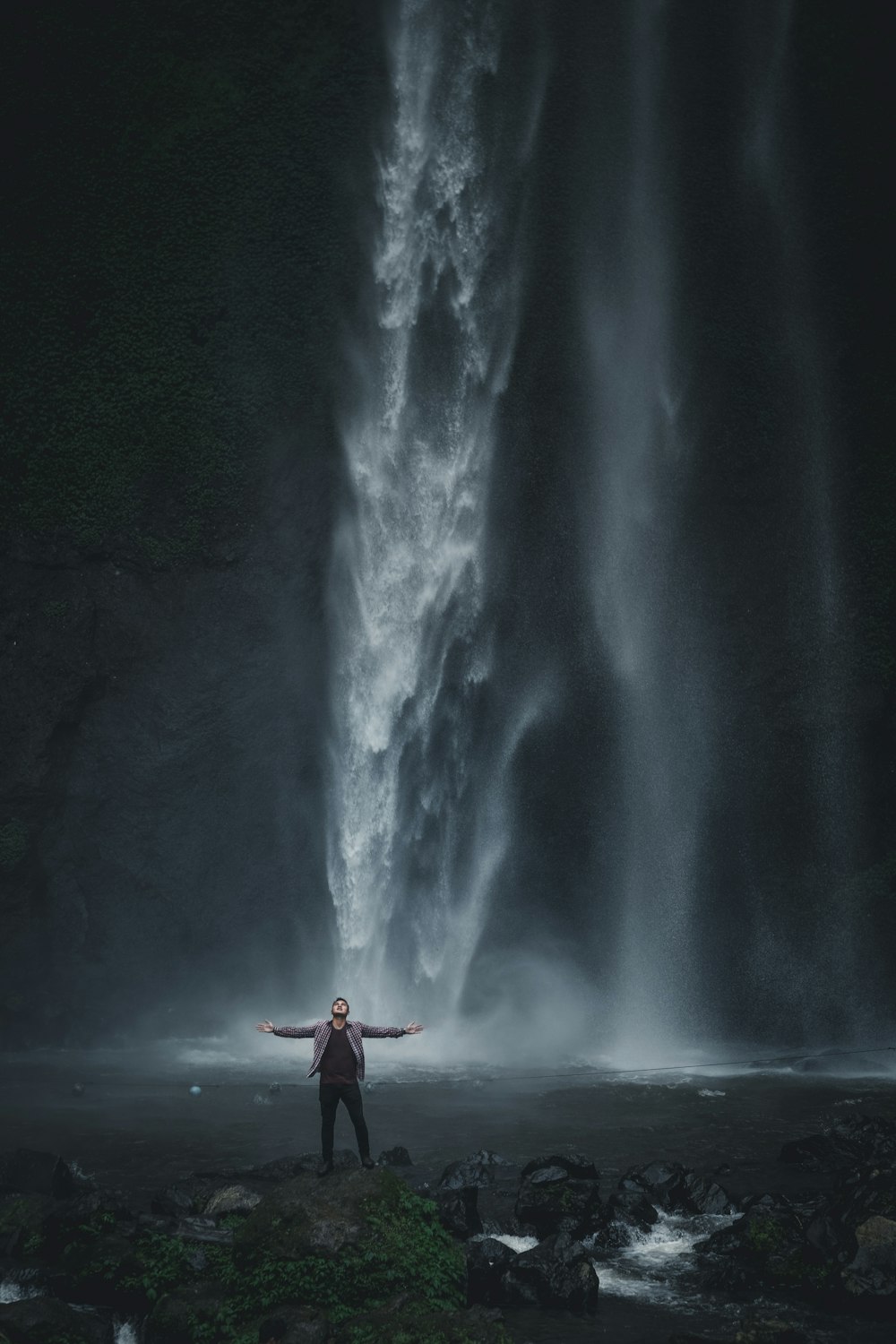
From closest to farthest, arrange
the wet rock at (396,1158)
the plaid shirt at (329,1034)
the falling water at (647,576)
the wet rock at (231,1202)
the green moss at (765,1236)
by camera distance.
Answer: the green moss at (765,1236)
the plaid shirt at (329,1034)
the wet rock at (231,1202)
the wet rock at (396,1158)
the falling water at (647,576)

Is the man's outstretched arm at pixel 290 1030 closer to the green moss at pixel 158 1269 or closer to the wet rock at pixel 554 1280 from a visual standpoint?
the green moss at pixel 158 1269

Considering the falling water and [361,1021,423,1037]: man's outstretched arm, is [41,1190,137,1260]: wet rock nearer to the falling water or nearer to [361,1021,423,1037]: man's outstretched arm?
[361,1021,423,1037]: man's outstretched arm

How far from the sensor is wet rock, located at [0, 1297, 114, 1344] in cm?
882

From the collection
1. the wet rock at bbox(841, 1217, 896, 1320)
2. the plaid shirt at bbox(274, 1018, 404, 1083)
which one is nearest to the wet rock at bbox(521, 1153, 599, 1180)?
the plaid shirt at bbox(274, 1018, 404, 1083)

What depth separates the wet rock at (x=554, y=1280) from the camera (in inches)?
385

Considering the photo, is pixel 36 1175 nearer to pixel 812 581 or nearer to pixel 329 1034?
pixel 329 1034

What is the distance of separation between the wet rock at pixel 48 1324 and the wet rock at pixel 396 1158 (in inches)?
196

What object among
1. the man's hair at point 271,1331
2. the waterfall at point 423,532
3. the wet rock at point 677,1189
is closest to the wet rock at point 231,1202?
the man's hair at point 271,1331

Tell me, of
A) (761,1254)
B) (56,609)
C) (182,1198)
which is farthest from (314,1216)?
(56,609)

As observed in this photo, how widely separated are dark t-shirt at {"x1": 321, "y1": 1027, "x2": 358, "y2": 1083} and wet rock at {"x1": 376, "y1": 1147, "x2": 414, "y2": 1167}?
3.56 meters

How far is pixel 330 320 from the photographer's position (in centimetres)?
2844

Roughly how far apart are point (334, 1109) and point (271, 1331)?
2455mm

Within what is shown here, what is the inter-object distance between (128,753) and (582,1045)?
39.1 feet

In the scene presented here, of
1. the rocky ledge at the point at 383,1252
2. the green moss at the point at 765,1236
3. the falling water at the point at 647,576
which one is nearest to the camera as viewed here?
the rocky ledge at the point at 383,1252
